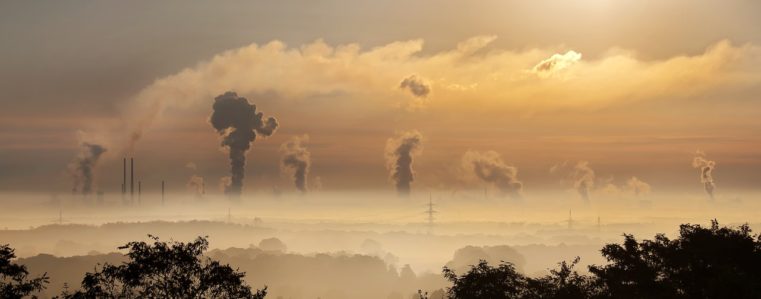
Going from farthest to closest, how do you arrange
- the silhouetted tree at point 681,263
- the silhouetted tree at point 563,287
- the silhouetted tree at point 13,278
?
the silhouetted tree at point 563,287
the silhouetted tree at point 681,263
the silhouetted tree at point 13,278

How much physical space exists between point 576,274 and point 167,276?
1231 inches

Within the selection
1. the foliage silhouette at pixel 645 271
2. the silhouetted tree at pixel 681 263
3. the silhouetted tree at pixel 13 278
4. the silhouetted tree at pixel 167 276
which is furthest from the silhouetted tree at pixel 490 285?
the silhouetted tree at pixel 13 278

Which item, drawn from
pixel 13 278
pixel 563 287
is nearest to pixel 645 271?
pixel 563 287

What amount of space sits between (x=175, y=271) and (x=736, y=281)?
115ft

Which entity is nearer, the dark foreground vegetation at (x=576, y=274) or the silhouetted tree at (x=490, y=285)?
the dark foreground vegetation at (x=576, y=274)

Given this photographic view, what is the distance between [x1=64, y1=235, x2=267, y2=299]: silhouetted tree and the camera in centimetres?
5234

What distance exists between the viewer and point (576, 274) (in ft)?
217

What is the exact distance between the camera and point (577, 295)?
6450 centimetres

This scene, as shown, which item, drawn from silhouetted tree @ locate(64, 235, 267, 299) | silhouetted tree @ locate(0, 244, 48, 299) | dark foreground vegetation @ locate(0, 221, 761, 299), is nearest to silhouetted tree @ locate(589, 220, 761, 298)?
dark foreground vegetation @ locate(0, 221, 761, 299)

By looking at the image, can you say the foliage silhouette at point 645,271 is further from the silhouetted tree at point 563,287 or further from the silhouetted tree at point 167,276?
the silhouetted tree at point 167,276

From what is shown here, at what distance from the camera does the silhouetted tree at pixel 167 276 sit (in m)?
52.3

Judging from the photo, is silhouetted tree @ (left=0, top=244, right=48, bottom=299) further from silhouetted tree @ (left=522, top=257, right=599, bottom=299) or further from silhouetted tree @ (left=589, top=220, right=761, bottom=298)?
silhouetted tree @ (left=589, top=220, right=761, bottom=298)

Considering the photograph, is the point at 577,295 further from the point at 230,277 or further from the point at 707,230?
the point at 230,277

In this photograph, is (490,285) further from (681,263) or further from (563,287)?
(681,263)
